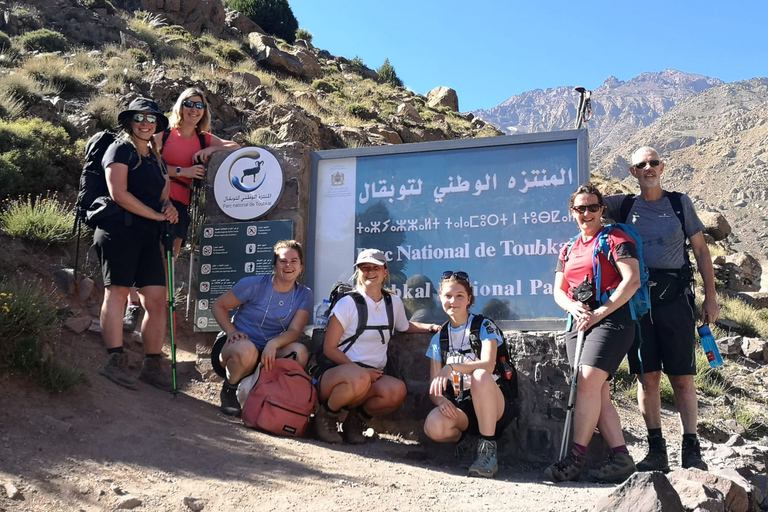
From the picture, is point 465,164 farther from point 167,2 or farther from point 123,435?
point 167,2

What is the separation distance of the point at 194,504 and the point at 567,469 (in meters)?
2.20

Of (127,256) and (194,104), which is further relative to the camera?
(194,104)

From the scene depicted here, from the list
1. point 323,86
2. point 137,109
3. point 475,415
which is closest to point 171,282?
point 137,109

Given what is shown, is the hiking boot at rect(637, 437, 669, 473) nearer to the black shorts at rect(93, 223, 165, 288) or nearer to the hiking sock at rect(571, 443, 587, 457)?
the hiking sock at rect(571, 443, 587, 457)

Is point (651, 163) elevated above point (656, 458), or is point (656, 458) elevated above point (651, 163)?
point (651, 163)

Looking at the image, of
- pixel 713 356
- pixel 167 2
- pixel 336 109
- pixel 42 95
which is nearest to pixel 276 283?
pixel 713 356

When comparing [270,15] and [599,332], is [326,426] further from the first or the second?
[270,15]

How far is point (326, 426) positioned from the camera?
4840 mm

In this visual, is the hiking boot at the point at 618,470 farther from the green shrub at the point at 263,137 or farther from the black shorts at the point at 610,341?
the green shrub at the point at 263,137

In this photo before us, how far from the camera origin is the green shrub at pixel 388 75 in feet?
116

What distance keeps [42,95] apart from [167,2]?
19162 mm

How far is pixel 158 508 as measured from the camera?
10.7 ft

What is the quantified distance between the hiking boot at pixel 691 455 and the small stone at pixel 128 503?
338cm

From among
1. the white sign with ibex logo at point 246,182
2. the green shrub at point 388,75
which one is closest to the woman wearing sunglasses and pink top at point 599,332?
the white sign with ibex logo at point 246,182
